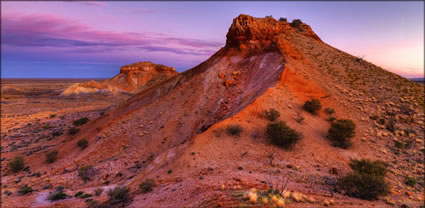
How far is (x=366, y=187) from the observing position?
8000mm

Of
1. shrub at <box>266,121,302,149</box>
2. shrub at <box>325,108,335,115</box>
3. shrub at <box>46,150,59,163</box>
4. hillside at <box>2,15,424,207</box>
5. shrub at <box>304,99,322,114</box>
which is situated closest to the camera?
hillside at <box>2,15,424,207</box>

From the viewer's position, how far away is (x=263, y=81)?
17.7m

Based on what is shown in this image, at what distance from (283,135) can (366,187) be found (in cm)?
443

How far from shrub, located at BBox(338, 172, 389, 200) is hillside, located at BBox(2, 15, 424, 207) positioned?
42cm

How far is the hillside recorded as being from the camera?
8930 mm

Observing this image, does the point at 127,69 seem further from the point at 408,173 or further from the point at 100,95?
the point at 408,173

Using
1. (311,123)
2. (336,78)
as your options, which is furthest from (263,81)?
(336,78)

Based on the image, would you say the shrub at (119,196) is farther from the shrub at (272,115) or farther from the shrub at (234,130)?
the shrub at (272,115)

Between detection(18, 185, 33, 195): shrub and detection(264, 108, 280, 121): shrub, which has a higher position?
detection(264, 108, 280, 121): shrub

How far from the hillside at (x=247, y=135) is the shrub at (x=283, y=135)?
417 mm

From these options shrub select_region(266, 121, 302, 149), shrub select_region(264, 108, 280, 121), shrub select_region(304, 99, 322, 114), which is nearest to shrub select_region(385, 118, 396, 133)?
shrub select_region(304, 99, 322, 114)

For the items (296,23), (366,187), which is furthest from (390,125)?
(296,23)

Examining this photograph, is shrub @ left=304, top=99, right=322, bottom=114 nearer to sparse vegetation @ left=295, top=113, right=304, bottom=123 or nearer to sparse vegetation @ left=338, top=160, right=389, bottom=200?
sparse vegetation @ left=295, top=113, right=304, bottom=123

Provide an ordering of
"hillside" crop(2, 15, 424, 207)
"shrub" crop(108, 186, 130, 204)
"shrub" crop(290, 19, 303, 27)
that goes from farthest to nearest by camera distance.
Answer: "shrub" crop(290, 19, 303, 27) < "shrub" crop(108, 186, 130, 204) < "hillside" crop(2, 15, 424, 207)
